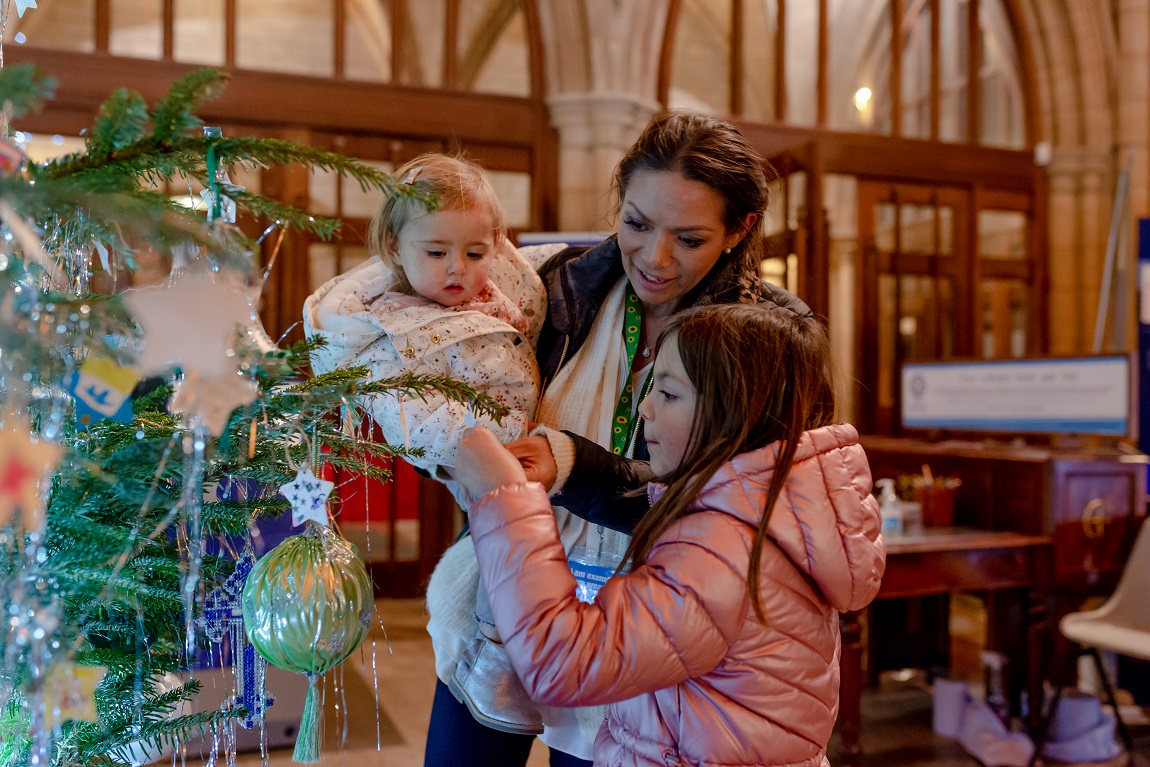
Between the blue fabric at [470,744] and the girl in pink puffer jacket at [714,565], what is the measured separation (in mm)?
180

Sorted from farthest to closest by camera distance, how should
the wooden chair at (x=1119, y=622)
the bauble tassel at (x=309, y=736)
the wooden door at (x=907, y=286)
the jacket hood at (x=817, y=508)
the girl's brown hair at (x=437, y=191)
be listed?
the wooden door at (x=907, y=286)
the wooden chair at (x=1119, y=622)
the girl's brown hair at (x=437, y=191)
the jacket hood at (x=817, y=508)
the bauble tassel at (x=309, y=736)

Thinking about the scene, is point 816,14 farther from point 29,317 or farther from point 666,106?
point 29,317

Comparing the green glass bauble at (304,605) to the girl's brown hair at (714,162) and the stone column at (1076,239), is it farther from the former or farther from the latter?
the stone column at (1076,239)

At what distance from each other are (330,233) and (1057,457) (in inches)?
127

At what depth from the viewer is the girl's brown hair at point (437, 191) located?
1.31 metres

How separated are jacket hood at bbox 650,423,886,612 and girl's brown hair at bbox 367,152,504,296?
55 cm

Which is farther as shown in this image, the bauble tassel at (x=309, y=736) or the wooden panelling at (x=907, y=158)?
the wooden panelling at (x=907, y=158)

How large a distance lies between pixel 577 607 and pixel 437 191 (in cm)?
59

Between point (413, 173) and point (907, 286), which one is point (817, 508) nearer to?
point (413, 173)

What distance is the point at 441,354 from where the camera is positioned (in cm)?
132

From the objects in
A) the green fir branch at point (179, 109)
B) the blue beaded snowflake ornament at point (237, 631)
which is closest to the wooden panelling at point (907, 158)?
the blue beaded snowflake ornament at point (237, 631)

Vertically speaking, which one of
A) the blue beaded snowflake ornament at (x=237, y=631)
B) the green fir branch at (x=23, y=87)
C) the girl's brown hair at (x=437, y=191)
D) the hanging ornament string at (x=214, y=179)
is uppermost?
the girl's brown hair at (x=437, y=191)

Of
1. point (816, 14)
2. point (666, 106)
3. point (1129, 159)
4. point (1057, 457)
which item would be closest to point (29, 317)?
point (1057, 457)

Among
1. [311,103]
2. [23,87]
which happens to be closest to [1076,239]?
[311,103]
